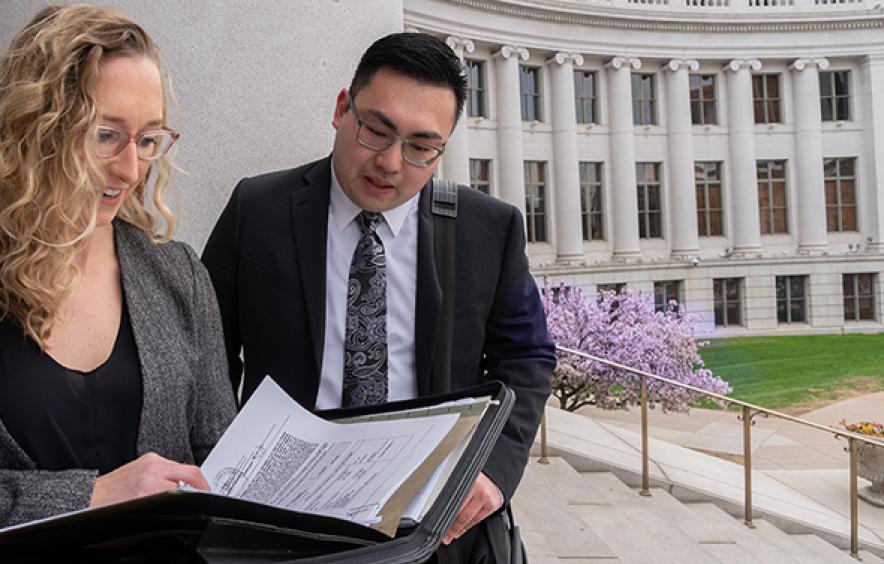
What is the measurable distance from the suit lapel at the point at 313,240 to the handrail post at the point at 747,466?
6361 millimetres

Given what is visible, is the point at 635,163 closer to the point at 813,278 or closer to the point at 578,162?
the point at 578,162

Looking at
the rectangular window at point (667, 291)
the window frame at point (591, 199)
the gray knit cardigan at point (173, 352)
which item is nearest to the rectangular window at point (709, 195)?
the rectangular window at point (667, 291)

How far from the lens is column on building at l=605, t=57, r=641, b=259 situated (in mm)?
34156

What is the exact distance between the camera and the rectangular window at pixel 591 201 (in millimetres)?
34469

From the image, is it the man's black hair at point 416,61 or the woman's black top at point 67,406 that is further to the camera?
the man's black hair at point 416,61

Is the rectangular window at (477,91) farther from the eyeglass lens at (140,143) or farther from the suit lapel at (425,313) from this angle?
the eyeglass lens at (140,143)

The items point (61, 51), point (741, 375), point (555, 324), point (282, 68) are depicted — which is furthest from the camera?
point (741, 375)

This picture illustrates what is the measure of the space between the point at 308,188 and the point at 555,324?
14.0 metres

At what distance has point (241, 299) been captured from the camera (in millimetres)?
2064

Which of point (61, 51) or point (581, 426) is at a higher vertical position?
point (61, 51)

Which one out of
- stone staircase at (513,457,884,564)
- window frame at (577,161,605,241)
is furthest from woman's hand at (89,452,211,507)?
window frame at (577,161,605,241)

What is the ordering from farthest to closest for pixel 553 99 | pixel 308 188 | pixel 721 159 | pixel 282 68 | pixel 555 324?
pixel 721 159
pixel 553 99
pixel 555 324
pixel 282 68
pixel 308 188

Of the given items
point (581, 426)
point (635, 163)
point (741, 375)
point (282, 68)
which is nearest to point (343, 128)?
point (282, 68)

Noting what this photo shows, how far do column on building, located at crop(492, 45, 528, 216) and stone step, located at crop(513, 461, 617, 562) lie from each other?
2518 cm
